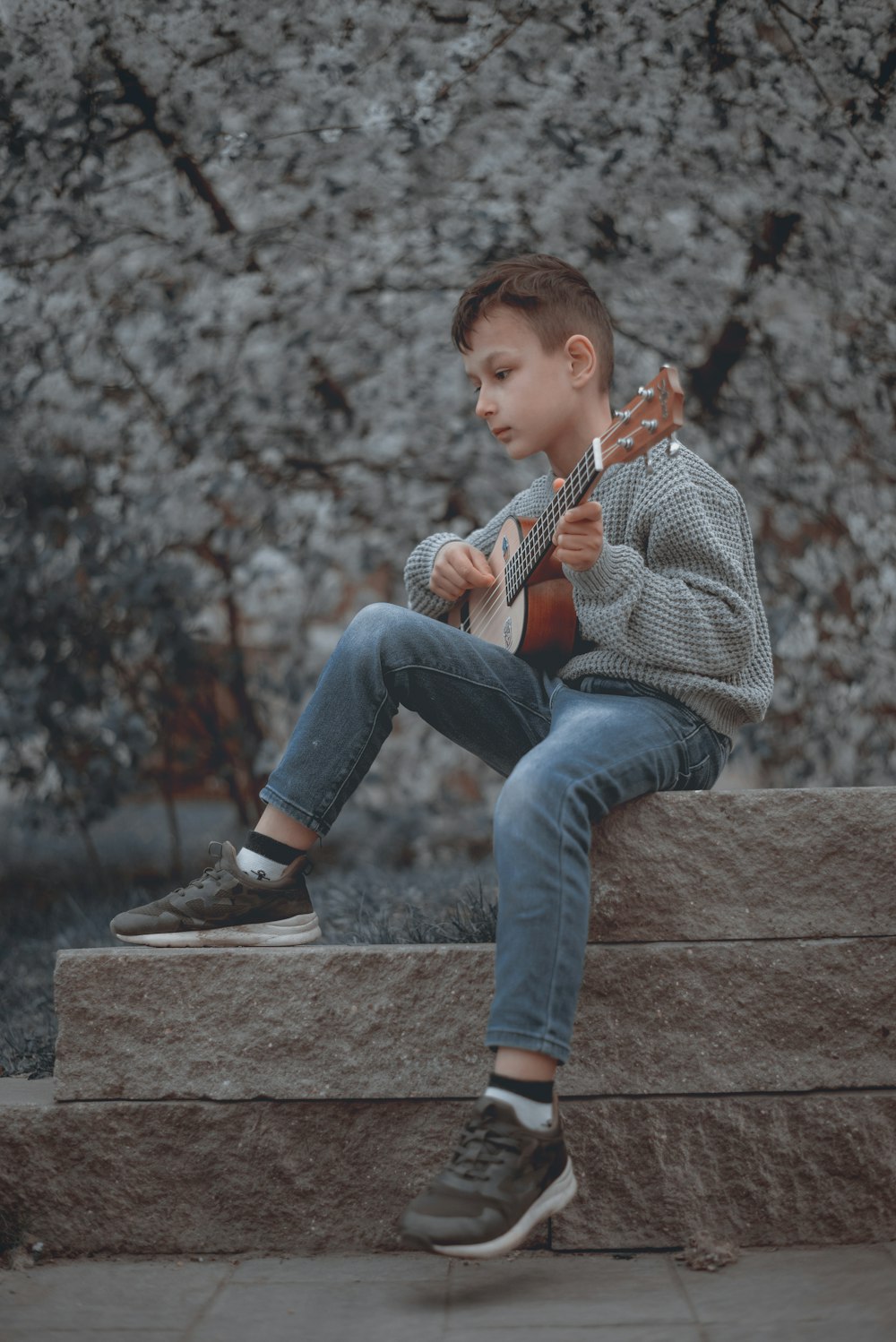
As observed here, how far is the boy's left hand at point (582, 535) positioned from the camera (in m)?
1.97

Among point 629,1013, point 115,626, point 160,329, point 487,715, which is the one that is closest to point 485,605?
point 487,715

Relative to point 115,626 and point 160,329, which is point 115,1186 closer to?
point 115,626

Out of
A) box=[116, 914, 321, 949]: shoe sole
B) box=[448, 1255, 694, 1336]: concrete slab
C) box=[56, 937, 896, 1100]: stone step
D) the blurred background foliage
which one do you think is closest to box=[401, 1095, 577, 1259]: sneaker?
box=[448, 1255, 694, 1336]: concrete slab

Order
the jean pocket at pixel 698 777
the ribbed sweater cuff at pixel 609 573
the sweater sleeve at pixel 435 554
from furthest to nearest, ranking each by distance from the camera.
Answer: the sweater sleeve at pixel 435 554, the jean pocket at pixel 698 777, the ribbed sweater cuff at pixel 609 573

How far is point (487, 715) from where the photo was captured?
2.29m

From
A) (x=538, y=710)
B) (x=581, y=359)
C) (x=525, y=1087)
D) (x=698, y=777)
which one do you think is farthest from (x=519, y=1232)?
(x=581, y=359)

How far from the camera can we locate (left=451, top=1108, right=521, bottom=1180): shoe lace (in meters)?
1.76

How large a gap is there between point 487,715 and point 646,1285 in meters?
0.93

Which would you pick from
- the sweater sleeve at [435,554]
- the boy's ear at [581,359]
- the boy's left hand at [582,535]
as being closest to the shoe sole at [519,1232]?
the boy's left hand at [582,535]

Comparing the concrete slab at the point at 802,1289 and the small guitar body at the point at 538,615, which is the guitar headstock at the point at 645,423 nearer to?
the small guitar body at the point at 538,615

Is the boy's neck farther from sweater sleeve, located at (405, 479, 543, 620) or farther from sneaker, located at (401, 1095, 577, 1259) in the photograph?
sneaker, located at (401, 1095, 577, 1259)

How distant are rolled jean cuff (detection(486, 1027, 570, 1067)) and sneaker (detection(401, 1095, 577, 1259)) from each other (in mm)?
78

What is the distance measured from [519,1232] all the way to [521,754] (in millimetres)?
861

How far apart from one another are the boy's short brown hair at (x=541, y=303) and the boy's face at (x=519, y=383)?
17mm
